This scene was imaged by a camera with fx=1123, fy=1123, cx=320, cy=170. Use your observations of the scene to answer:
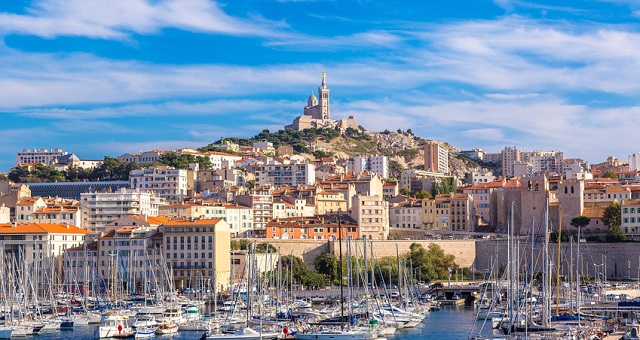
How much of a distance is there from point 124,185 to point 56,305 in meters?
49.1

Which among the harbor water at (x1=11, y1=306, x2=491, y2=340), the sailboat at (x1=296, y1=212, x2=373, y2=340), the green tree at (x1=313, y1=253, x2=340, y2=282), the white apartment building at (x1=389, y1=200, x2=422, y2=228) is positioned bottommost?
the harbor water at (x1=11, y1=306, x2=491, y2=340)

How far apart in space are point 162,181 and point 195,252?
35.1 m

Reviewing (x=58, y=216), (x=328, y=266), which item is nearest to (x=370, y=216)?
(x=328, y=266)

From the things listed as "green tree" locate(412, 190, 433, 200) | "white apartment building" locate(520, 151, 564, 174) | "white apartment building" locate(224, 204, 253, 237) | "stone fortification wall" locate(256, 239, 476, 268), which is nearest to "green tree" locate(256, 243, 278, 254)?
"stone fortification wall" locate(256, 239, 476, 268)

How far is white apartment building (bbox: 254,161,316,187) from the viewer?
10988cm

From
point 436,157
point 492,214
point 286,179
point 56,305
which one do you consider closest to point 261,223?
point 492,214

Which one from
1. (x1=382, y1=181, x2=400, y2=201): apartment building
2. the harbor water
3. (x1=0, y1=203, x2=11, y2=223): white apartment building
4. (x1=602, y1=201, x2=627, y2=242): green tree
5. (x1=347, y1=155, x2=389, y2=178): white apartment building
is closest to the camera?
the harbor water

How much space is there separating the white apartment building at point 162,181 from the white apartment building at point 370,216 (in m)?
25.7

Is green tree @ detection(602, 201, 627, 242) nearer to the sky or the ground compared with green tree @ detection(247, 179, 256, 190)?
nearer to the ground

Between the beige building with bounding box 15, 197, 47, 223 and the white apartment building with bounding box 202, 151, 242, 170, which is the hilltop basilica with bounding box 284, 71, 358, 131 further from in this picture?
the beige building with bounding box 15, 197, 47, 223

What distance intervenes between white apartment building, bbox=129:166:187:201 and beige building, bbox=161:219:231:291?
32097 millimetres

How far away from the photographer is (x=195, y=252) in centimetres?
6681

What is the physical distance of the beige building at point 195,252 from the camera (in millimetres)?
66375

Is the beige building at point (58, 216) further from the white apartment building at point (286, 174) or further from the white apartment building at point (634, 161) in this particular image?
the white apartment building at point (634, 161)
